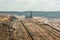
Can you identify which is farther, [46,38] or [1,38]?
[46,38]

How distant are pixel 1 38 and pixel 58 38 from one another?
17.7 ft

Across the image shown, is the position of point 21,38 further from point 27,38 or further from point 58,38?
point 58,38

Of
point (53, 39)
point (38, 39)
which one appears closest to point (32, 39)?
point (38, 39)

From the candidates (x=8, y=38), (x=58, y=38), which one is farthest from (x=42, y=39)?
(x=8, y=38)

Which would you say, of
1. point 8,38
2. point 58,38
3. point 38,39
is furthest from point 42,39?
point 8,38

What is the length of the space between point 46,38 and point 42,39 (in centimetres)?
63

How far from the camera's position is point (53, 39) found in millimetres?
18484

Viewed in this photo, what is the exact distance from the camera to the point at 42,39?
60.6 feet

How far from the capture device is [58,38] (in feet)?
62.8

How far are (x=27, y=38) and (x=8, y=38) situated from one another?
74.5 inches

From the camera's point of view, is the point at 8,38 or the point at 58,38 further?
the point at 58,38

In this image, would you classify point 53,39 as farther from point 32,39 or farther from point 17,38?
point 17,38

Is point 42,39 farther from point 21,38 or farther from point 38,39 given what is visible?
point 21,38

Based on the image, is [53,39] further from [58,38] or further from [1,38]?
[1,38]
